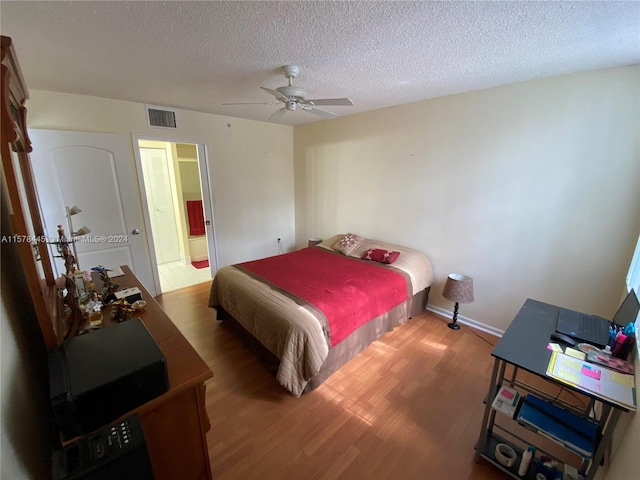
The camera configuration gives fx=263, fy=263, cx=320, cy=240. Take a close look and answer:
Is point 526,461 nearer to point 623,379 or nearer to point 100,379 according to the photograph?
point 623,379

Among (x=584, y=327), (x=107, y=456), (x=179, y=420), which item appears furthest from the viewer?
(x=584, y=327)

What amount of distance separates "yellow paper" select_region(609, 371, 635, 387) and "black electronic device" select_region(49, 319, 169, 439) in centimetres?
190

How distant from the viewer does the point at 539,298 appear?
2420 mm

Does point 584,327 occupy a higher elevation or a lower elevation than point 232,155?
lower

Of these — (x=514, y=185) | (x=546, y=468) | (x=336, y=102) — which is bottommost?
(x=546, y=468)

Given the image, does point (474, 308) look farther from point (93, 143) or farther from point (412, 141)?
point (93, 143)

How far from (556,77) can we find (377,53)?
1566 mm

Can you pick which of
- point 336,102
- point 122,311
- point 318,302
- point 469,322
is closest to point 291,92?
point 336,102

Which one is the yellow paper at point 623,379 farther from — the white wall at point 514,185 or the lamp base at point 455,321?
the lamp base at point 455,321

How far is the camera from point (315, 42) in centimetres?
164

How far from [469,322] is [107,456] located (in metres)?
3.10

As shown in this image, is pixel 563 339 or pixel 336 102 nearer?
pixel 563 339

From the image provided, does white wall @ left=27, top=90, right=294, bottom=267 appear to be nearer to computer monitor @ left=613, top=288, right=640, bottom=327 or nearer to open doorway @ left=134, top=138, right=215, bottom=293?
open doorway @ left=134, top=138, right=215, bottom=293

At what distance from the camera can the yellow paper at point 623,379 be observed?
3.76 feet
